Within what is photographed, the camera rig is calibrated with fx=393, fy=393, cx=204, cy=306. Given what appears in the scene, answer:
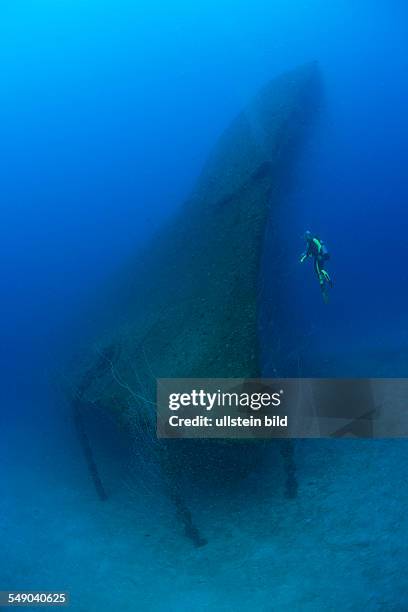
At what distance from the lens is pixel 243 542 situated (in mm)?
3275

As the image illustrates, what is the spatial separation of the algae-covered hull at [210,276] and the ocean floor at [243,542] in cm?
87

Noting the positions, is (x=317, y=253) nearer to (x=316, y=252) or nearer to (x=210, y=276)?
(x=316, y=252)

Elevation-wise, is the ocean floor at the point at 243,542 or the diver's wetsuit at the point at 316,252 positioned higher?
the diver's wetsuit at the point at 316,252

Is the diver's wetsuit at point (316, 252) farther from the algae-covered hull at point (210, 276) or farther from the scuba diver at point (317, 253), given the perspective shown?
the algae-covered hull at point (210, 276)

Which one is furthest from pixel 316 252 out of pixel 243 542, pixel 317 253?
pixel 243 542

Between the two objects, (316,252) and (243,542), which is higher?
(316,252)

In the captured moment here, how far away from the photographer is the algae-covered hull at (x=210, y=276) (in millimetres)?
3094

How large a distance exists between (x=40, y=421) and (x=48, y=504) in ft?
2.83

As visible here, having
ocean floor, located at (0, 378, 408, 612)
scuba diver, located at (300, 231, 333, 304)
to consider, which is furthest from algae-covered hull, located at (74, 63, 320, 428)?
ocean floor, located at (0, 378, 408, 612)

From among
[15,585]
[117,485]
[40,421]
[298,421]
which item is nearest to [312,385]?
[298,421]

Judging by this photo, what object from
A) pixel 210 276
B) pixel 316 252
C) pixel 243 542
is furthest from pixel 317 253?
pixel 243 542

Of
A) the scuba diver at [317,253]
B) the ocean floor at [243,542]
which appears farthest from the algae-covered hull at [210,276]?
the ocean floor at [243,542]

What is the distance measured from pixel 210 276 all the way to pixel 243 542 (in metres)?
2.27

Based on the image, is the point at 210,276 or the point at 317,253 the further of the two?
the point at 210,276
